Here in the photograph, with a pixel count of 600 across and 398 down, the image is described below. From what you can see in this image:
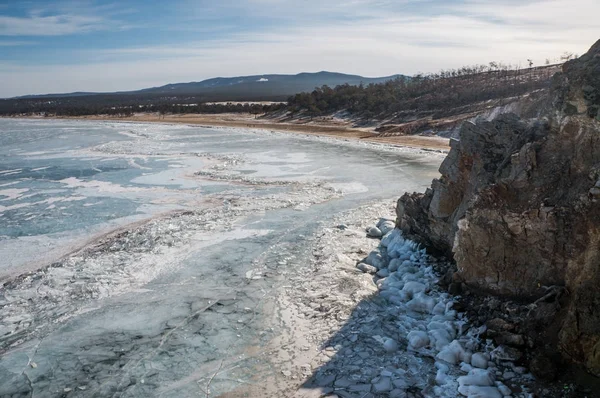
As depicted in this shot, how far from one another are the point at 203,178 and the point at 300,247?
8.00m

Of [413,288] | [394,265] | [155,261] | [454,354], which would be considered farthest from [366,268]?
[155,261]

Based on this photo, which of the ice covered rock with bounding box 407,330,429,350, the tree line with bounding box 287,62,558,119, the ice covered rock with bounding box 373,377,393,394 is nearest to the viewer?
the ice covered rock with bounding box 373,377,393,394

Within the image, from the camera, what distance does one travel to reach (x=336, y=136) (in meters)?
29.9

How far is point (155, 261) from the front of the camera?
8.37 metres

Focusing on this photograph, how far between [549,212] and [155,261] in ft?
19.9

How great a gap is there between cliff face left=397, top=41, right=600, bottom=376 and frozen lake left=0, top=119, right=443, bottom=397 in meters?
2.79

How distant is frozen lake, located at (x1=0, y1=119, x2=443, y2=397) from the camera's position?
5.41 m

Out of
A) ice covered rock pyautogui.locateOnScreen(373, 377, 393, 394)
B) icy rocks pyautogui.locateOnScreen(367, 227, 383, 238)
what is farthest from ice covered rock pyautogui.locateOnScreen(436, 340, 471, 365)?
icy rocks pyautogui.locateOnScreen(367, 227, 383, 238)

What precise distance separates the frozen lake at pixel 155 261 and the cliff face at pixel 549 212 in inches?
110

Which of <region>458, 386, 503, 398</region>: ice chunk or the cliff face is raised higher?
the cliff face

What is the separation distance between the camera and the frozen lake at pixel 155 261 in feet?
17.8

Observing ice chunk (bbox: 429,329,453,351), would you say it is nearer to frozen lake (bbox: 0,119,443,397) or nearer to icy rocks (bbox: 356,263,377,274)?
frozen lake (bbox: 0,119,443,397)

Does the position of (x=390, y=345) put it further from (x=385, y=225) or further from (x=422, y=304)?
(x=385, y=225)

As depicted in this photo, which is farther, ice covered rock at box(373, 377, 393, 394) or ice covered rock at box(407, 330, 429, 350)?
ice covered rock at box(407, 330, 429, 350)
